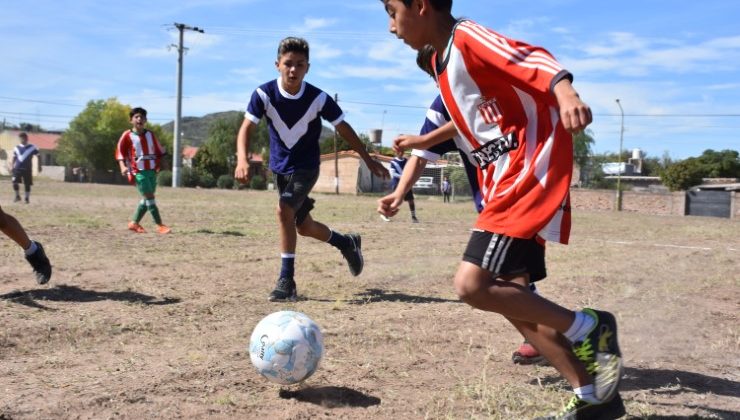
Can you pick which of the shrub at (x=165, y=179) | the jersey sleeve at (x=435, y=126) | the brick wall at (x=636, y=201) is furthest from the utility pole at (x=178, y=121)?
the jersey sleeve at (x=435, y=126)

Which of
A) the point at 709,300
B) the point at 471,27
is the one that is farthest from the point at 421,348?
the point at 709,300

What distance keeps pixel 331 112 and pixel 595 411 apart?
3862mm

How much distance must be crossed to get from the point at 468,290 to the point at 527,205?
17.1 inches

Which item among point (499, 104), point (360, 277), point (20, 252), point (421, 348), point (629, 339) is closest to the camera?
point (499, 104)

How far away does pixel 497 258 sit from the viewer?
8.86 ft

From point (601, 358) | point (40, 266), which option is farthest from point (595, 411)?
point (40, 266)

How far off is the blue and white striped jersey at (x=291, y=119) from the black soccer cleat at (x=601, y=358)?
3536 millimetres

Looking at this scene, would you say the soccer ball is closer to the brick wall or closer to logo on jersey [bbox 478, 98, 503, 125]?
logo on jersey [bbox 478, 98, 503, 125]

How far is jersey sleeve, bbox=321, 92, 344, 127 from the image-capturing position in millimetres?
5910

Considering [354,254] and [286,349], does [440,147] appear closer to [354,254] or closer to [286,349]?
[286,349]

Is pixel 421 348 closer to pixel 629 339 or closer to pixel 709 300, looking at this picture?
pixel 629 339

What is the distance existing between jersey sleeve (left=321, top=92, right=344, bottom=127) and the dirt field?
161 centimetres

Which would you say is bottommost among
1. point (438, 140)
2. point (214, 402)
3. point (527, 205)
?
point (214, 402)

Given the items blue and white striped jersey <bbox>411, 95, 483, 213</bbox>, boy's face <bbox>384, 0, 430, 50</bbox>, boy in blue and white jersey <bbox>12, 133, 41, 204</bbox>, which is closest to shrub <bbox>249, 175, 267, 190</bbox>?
boy in blue and white jersey <bbox>12, 133, 41, 204</bbox>
